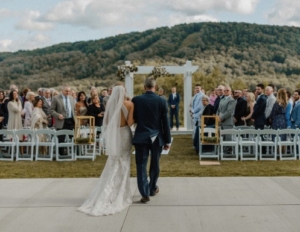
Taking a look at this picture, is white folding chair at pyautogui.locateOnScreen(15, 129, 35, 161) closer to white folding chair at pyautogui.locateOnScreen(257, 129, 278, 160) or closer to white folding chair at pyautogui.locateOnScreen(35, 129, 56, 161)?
white folding chair at pyautogui.locateOnScreen(35, 129, 56, 161)

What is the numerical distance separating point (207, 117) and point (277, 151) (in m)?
2.12

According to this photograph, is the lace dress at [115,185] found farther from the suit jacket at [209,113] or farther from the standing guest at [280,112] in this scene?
the standing guest at [280,112]

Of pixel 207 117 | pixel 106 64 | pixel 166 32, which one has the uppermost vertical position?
pixel 166 32

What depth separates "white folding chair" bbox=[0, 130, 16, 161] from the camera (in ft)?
48.3

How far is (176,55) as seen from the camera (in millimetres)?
65000

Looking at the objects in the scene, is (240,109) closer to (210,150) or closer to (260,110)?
(260,110)

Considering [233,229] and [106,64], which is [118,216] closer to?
[233,229]

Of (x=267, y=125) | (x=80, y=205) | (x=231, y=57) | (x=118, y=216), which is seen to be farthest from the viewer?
(x=231, y=57)

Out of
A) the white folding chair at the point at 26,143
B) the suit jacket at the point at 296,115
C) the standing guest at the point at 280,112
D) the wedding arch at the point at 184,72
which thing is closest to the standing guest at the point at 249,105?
the standing guest at the point at 280,112

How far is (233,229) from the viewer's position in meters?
6.68

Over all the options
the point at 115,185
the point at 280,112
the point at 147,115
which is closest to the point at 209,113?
the point at 280,112

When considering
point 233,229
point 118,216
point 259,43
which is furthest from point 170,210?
point 259,43

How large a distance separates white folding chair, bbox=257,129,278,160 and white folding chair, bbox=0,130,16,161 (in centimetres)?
617

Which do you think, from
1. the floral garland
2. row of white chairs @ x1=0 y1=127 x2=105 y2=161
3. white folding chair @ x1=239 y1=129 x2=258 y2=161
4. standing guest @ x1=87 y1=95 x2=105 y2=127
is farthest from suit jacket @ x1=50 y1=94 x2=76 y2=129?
the floral garland
